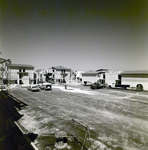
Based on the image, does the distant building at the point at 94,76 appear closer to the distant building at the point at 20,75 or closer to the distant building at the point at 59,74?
the distant building at the point at 59,74

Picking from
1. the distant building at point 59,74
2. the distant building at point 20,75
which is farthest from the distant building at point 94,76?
the distant building at point 20,75

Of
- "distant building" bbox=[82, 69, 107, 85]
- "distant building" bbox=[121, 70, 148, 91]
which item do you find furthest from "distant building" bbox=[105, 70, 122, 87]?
"distant building" bbox=[121, 70, 148, 91]

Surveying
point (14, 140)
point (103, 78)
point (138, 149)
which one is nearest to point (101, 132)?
point (138, 149)

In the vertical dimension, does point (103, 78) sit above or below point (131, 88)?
above

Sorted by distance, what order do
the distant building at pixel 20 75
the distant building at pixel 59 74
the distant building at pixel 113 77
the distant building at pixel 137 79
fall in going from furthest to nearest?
the distant building at pixel 59 74 → the distant building at pixel 20 75 → the distant building at pixel 113 77 → the distant building at pixel 137 79

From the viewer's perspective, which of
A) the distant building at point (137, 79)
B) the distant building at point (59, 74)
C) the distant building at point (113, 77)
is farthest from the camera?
the distant building at point (59, 74)

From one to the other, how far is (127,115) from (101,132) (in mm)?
4272

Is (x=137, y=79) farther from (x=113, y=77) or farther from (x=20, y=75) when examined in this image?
(x=20, y=75)

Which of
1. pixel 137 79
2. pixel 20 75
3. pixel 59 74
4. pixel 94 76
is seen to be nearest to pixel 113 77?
pixel 137 79

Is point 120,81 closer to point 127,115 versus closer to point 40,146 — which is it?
point 127,115

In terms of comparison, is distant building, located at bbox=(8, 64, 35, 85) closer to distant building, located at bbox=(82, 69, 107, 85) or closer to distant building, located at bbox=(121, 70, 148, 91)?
distant building, located at bbox=(82, 69, 107, 85)

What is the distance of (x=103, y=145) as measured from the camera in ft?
17.6

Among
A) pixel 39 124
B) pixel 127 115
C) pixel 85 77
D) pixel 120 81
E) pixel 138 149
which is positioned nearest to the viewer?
pixel 138 149

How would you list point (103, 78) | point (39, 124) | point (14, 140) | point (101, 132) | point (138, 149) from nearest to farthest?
point (138, 149) < point (14, 140) < point (101, 132) < point (39, 124) < point (103, 78)
